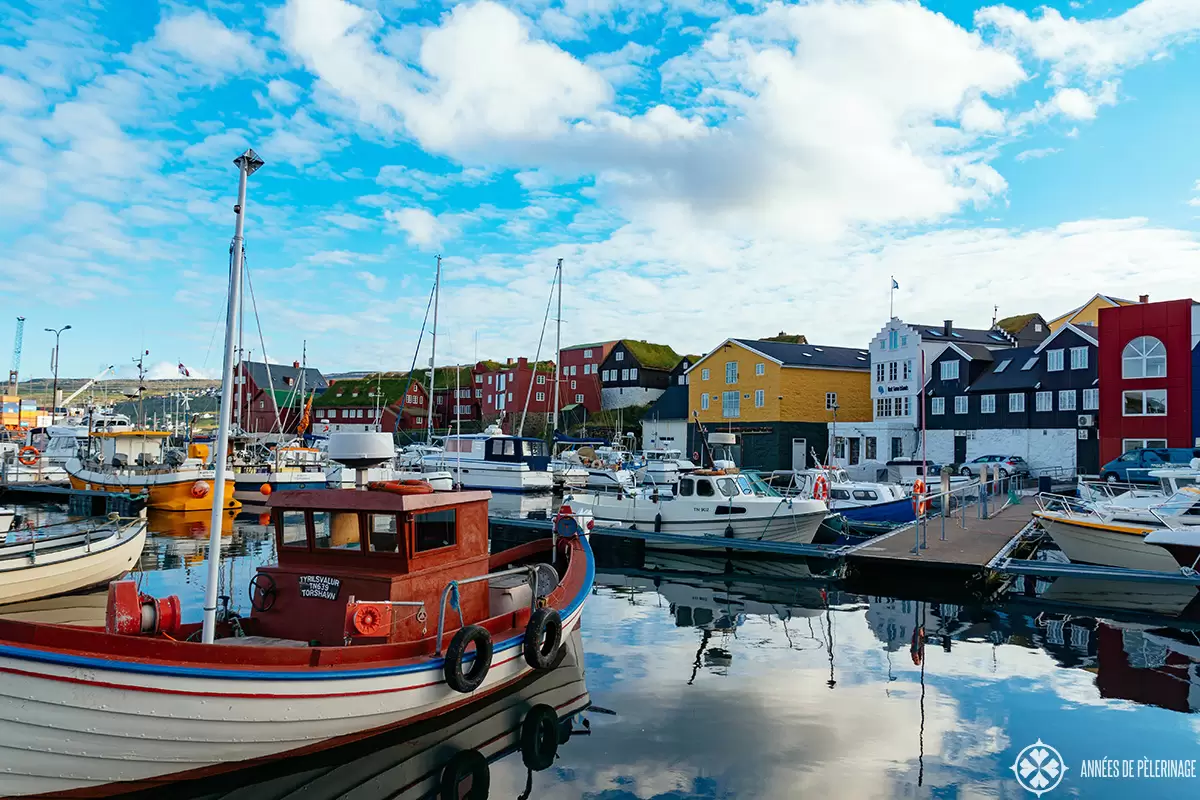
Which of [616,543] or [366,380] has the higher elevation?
[366,380]

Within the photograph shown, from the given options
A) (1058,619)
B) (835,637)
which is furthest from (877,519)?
(835,637)

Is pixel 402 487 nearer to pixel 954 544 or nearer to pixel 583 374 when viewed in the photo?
pixel 954 544

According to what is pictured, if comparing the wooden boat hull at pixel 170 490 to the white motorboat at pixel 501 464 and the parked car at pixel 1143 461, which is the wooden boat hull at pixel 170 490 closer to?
the white motorboat at pixel 501 464

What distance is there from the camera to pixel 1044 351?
43.5m

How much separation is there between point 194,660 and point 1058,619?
51.4 feet

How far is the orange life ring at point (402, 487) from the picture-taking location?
948 cm

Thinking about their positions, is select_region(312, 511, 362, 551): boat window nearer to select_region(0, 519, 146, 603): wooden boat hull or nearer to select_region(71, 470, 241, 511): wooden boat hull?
select_region(0, 519, 146, 603): wooden boat hull

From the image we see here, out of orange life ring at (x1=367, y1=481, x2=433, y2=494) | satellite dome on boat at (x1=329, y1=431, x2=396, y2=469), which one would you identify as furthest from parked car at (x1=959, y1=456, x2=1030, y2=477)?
orange life ring at (x1=367, y1=481, x2=433, y2=494)

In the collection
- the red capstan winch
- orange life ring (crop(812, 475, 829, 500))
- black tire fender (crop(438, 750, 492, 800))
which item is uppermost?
orange life ring (crop(812, 475, 829, 500))

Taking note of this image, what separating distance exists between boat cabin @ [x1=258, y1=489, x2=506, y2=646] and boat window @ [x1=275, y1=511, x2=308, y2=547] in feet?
0.04

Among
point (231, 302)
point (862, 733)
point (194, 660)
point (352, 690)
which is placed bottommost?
point (862, 733)

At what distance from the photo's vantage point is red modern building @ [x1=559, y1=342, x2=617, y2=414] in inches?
3108

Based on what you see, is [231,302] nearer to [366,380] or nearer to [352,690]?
[352,690]

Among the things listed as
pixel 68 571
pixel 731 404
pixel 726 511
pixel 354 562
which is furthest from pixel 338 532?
pixel 731 404
